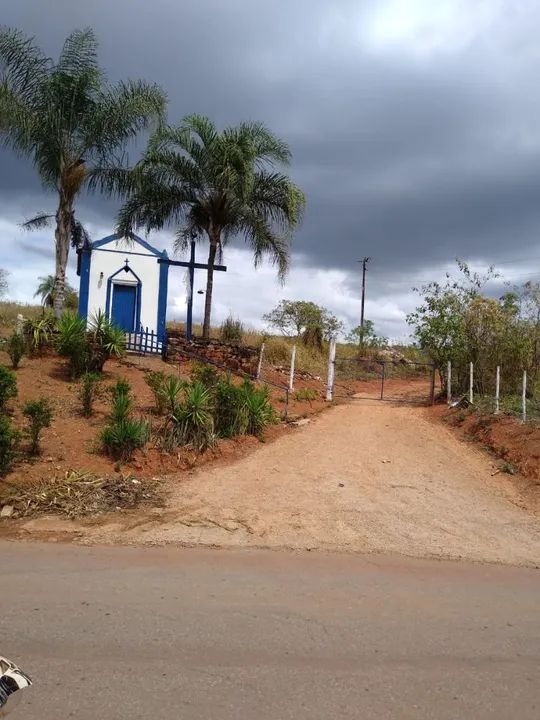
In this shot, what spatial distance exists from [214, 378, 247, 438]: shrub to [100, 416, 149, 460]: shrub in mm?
1876

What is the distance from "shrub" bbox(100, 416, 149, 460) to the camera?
9914 millimetres

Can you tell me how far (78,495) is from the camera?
8.28m

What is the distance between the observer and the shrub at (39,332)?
14.9 m

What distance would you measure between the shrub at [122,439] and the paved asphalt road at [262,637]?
3398 mm

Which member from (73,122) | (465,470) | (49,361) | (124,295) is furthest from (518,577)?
(124,295)

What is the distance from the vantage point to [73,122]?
16.0 metres

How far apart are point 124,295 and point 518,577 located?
54.3ft

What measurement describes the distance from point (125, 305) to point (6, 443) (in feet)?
41.0

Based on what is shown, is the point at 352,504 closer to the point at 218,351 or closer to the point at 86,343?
the point at 86,343

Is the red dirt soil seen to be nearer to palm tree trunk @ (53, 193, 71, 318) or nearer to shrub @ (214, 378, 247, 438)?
shrub @ (214, 378, 247, 438)

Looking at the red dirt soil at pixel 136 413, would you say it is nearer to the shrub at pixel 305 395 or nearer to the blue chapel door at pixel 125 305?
the shrub at pixel 305 395

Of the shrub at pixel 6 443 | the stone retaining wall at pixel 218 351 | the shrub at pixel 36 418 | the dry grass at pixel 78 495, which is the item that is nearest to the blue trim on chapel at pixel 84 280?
the stone retaining wall at pixel 218 351

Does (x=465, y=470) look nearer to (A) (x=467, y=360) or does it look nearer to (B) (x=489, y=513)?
(B) (x=489, y=513)

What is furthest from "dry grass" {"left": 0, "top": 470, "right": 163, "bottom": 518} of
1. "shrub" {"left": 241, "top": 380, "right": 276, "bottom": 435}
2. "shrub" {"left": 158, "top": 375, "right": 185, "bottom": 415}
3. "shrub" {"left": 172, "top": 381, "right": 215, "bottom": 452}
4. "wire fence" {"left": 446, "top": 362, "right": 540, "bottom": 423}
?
"wire fence" {"left": 446, "top": 362, "right": 540, "bottom": 423}
